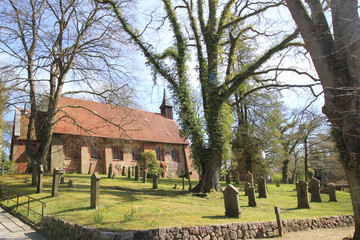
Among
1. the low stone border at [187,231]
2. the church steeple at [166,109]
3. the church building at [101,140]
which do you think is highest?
the church steeple at [166,109]

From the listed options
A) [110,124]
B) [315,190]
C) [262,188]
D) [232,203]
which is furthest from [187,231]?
[110,124]

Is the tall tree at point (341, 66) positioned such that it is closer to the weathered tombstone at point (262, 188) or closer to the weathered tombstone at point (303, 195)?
the weathered tombstone at point (303, 195)

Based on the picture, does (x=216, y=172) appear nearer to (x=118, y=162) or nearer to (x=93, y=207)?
(x=93, y=207)

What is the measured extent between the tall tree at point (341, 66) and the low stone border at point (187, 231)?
7.41ft

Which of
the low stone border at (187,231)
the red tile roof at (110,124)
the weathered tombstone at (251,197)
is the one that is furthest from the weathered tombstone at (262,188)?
the red tile roof at (110,124)

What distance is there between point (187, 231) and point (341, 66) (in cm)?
562

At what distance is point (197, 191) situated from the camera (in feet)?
43.9

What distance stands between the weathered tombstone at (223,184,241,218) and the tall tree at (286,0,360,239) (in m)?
3.19

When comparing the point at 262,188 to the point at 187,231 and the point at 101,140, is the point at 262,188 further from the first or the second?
the point at 101,140

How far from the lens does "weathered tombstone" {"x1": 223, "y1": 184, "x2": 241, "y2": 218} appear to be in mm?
8328

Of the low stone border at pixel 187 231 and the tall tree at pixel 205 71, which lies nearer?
the low stone border at pixel 187 231

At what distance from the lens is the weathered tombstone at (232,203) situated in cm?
833

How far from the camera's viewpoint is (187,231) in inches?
252

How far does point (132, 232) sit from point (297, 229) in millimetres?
5590
